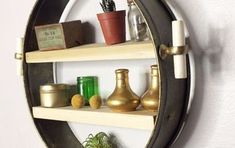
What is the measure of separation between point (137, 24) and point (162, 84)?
0.14 metres

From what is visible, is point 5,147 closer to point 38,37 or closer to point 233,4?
point 38,37

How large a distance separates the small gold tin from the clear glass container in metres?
0.22

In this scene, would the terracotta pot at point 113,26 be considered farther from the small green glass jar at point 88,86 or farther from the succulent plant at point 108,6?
the small green glass jar at point 88,86

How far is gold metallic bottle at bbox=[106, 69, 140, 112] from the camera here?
0.69m

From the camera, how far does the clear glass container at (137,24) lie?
2.28 feet

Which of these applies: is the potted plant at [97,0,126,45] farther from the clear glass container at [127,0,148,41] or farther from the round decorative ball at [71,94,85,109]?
the round decorative ball at [71,94,85,109]

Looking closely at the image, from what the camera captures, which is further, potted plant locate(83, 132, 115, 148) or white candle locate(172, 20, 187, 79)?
potted plant locate(83, 132, 115, 148)

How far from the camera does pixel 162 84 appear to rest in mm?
620

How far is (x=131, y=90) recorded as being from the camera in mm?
732

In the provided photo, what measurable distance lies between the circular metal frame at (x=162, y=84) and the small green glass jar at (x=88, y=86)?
4.3 inches

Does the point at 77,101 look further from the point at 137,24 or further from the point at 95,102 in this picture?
the point at 137,24

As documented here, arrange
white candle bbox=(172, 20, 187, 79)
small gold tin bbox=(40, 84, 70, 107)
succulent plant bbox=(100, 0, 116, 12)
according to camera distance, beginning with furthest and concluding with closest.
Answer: small gold tin bbox=(40, 84, 70, 107) → succulent plant bbox=(100, 0, 116, 12) → white candle bbox=(172, 20, 187, 79)

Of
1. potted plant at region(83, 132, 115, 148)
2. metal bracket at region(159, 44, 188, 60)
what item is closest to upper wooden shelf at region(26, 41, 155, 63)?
metal bracket at region(159, 44, 188, 60)

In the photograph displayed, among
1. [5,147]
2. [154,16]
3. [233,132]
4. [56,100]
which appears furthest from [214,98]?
[5,147]
